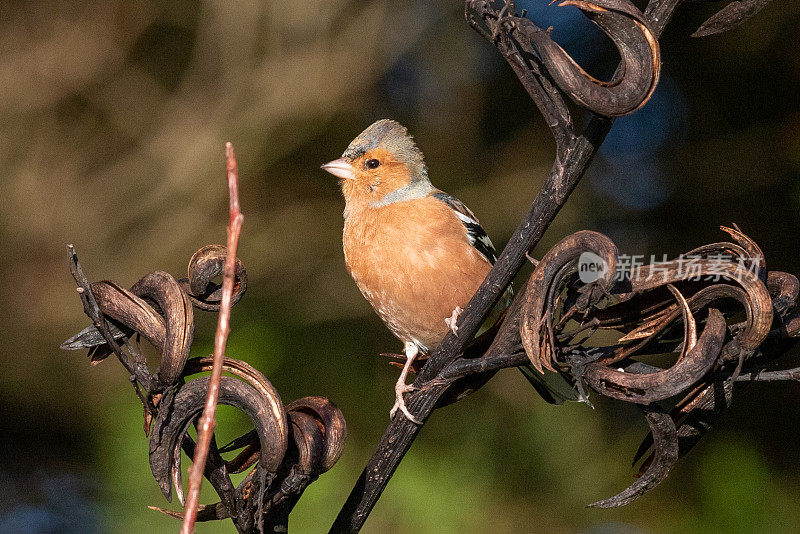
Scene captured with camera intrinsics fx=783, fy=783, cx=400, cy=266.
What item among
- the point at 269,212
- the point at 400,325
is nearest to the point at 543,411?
the point at 400,325

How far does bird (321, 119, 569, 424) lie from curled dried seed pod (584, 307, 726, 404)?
1248 mm

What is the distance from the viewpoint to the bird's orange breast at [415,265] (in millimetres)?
2891

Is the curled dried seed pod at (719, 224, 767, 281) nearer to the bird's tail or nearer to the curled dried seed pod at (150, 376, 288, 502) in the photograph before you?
the curled dried seed pod at (150, 376, 288, 502)

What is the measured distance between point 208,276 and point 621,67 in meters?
0.93

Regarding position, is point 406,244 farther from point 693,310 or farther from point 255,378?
point 693,310

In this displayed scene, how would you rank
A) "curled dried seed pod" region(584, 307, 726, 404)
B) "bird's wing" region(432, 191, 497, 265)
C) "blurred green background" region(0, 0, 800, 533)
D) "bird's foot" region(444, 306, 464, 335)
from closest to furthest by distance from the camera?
1. "curled dried seed pod" region(584, 307, 726, 404)
2. "bird's foot" region(444, 306, 464, 335)
3. "bird's wing" region(432, 191, 497, 265)
4. "blurred green background" region(0, 0, 800, 533)

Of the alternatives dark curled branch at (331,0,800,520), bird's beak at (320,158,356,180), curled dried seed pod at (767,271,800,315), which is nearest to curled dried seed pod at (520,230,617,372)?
dark curled branch at (331,0,800,520)

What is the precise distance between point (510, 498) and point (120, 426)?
1.91 m

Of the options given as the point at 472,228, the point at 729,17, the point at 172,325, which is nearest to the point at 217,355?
the point at 172,325

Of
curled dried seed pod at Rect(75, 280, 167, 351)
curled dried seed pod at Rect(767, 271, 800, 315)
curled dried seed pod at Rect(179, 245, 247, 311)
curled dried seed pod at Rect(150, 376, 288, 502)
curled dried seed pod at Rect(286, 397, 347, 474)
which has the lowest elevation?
curled dried seed pod at Rect(767, 271, 800, 315)

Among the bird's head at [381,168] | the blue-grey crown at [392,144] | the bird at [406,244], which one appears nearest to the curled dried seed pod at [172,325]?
the bird at [406,244]

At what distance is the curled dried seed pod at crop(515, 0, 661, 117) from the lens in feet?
3.91

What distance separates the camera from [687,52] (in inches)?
171

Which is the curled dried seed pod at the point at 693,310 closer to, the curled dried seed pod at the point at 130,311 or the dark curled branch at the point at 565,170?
the dark curled branch at the point at 565,170
